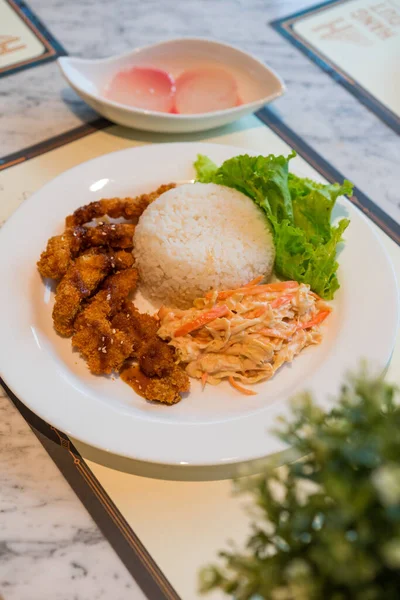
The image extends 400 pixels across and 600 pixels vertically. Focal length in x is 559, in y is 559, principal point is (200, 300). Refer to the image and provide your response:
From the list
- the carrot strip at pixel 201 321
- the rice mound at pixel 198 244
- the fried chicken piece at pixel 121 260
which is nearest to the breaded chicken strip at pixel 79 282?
the fried chicken piece at pixel 121 260

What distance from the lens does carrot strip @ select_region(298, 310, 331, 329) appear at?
81.9 inches

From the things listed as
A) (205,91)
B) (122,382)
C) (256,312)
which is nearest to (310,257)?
(256,312)

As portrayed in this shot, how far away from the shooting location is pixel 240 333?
196 centimetres

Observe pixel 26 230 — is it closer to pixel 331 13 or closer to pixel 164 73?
pixel 164 73

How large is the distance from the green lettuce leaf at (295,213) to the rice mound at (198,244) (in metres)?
0.06

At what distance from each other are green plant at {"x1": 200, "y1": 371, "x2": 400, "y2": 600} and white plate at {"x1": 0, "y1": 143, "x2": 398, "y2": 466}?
610 mm

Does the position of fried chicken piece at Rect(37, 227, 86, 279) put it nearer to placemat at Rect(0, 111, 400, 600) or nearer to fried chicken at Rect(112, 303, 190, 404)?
fried chicken at Rect(112, 303, 190, 404)

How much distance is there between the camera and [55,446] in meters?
1.86

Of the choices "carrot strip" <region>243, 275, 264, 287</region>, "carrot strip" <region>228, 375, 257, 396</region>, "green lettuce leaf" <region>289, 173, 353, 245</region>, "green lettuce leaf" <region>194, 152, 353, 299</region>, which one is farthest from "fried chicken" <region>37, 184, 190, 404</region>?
"green lettuce leaf" <region>289, 173, 353, 245</region>

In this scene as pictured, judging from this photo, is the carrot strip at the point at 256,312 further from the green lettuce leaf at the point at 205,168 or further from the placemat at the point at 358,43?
the placemat at the point at 358,43

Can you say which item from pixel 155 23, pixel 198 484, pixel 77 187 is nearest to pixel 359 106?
pixel 155 23

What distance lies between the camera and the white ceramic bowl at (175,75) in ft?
8.71

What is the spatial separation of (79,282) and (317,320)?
903mm

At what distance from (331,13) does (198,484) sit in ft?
10.8
